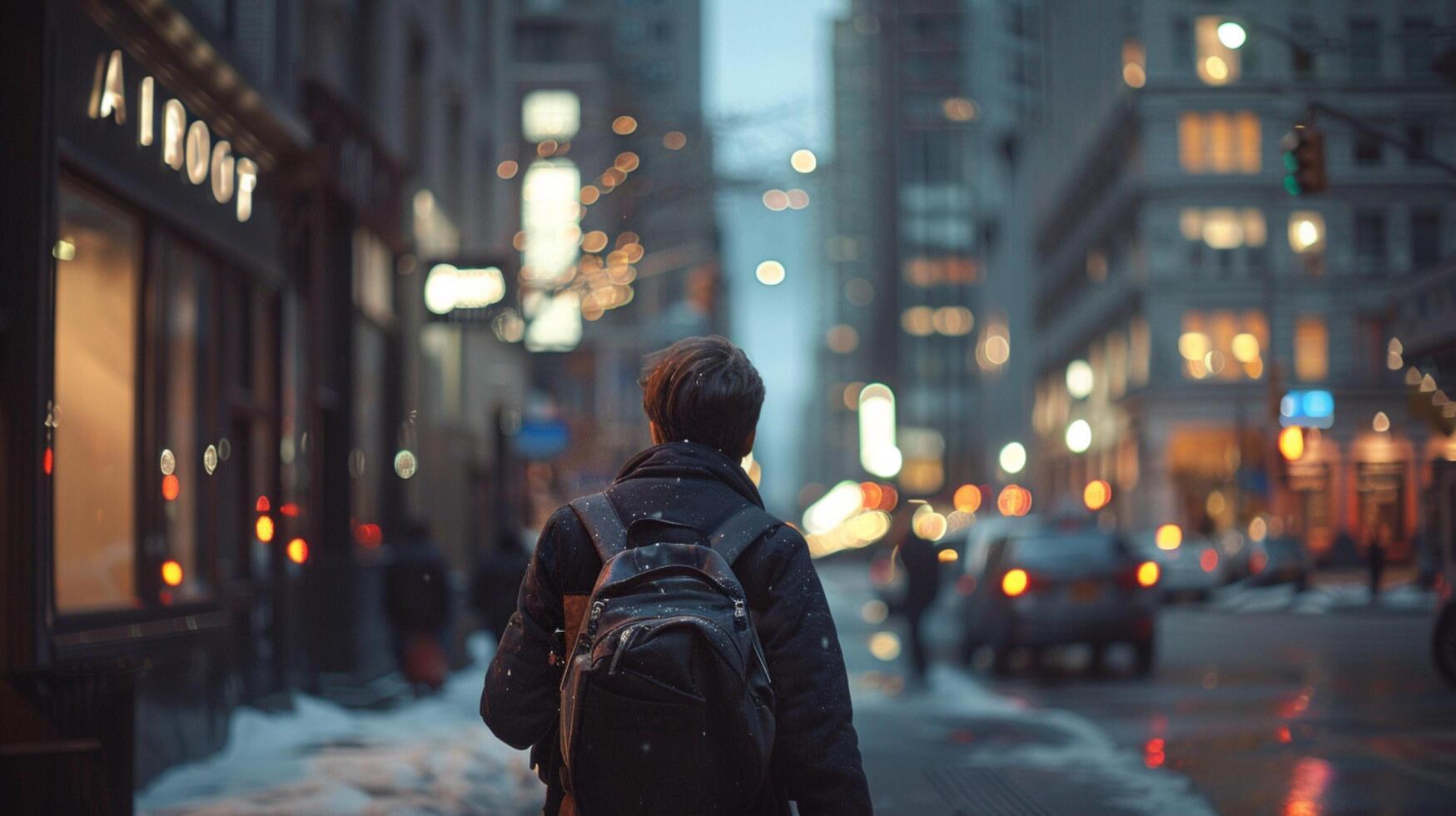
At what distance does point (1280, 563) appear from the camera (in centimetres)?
3725

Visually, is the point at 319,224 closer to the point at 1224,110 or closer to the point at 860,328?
the point at 1224,110

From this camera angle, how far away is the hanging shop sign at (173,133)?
10406 mm

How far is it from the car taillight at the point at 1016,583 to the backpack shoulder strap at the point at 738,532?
16146mm

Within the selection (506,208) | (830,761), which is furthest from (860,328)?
(830,761)

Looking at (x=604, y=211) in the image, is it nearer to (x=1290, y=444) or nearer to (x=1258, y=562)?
(x=1290, y=444)

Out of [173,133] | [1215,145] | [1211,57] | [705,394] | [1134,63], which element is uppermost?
[1134,63]

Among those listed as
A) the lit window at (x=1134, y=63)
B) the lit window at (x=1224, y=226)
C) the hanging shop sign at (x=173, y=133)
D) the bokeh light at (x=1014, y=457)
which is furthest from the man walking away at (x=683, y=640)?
the bokeh light at (x=1014, y=457)

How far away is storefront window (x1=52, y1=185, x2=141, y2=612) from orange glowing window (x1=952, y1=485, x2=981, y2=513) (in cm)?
9440

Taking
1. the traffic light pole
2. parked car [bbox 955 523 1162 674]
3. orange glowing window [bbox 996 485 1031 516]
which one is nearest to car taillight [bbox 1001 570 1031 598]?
parked car [bbox 955 523 1162 674]

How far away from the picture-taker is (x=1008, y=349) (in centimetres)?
10125

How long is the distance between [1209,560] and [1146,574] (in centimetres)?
1869

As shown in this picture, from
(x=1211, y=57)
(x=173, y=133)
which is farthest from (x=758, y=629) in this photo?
(x=1211, y=57)

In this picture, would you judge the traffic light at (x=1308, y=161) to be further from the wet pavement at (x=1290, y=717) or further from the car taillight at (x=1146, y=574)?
the wet pavement at (x=1290, y=717)

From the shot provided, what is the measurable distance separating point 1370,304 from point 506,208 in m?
29.9
